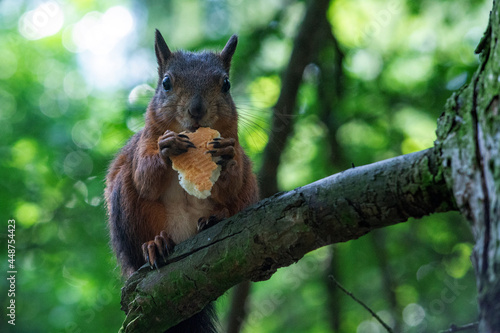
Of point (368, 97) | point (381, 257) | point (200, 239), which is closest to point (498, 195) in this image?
point (200, 239)

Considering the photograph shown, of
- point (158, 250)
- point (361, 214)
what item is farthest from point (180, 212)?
point (361, 214)

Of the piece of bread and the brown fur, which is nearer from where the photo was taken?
the piece of bread

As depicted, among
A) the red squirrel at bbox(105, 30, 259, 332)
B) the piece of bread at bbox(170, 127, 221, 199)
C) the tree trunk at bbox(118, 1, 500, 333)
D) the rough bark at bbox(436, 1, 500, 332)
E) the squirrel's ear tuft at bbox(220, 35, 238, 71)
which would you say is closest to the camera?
A: the rough bark at bbox(436, 1, 500, 332)

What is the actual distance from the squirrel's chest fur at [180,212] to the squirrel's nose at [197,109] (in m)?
A: 0.39

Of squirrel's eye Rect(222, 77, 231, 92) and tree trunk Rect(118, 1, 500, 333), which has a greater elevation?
squirrel's eye Rect(222, 77, 231, 92)

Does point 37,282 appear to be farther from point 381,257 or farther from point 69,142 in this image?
point 381,257

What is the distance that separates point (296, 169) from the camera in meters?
4.96

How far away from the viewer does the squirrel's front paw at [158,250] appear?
2.48 metres

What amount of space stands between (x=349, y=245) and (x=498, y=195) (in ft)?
10.8

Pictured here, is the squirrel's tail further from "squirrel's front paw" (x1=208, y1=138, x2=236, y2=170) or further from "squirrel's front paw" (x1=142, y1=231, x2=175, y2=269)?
"squirrel's front paw" (x1=208, y1=138, x2=236, y2=170)

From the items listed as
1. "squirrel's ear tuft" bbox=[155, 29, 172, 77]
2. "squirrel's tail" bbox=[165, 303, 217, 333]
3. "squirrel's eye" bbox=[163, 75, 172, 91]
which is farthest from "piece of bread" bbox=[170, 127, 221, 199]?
"squirrel's ear tuft" bbox=[155, 29, 172, 77]

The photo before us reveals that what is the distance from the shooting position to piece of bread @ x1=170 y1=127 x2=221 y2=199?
102 inches

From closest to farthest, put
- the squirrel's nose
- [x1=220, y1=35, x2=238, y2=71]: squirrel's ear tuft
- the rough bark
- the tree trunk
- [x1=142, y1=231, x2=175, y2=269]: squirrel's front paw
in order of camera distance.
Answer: the rough bark
the tree trunk
[x1=142, y1=231, x2=175, y2=269]: squirrel's front paw
the squirrel's nose
[x1=220, y1=35, x2=238, y2=71]: squirrel's ear tuft

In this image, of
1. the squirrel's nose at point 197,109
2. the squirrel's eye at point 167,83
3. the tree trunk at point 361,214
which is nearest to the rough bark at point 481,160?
A: the tree trunk at point 361,214
